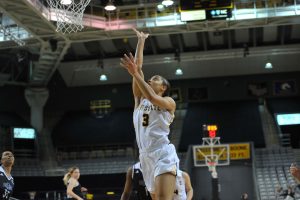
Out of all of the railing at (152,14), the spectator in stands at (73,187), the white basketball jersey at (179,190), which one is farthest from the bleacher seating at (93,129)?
the white basketball jersey at (179,190)

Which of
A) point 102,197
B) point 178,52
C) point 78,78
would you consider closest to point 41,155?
point 78,78

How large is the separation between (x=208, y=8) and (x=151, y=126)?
1499 cm

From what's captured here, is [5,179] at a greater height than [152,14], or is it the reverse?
[152,14]

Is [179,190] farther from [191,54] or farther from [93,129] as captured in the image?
[93,129]

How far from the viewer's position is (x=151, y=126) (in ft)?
17.4

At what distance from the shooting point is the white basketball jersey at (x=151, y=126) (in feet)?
17.4

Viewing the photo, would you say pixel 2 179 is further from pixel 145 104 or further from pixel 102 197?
pixel 102 197

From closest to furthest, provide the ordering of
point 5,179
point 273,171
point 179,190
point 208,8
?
point 5,179, point 179,190, point 208,8, point 273,171

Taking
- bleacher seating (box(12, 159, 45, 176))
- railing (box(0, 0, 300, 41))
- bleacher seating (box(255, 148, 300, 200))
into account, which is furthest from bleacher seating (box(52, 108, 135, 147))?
railing (box(0, 0, 300, 41))

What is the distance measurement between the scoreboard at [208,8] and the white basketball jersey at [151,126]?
14623 mm

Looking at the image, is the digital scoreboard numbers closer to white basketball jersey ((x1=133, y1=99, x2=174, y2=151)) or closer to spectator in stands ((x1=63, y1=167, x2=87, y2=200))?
spectator in stands ((x1=63, y1=167, x2=87, y2=200))

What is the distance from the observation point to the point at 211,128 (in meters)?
21.7

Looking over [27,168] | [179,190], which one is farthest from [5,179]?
[27,168]

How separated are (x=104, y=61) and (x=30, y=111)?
20.7 feet
